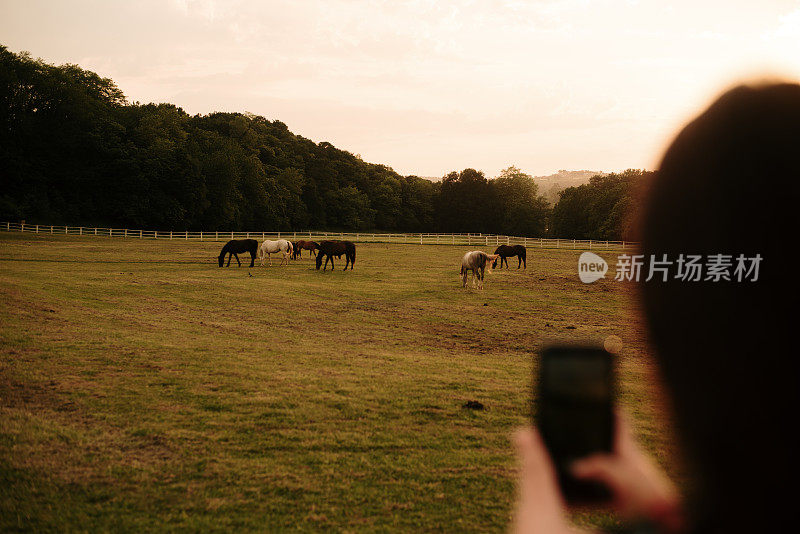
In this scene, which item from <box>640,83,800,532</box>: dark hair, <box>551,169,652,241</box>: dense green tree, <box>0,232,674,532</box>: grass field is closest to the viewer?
<box>640,83,800,532</box>: dark hair

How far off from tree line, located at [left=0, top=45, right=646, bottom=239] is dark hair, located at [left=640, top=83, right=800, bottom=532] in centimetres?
5055

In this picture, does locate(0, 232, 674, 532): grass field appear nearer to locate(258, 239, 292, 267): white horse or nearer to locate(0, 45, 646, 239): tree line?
locate(258, 239, 292, 267): white horse

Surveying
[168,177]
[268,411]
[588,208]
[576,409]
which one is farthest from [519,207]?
[576,409]

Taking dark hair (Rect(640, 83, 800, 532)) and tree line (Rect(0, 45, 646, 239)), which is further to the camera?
tree line (Rect(0, 45, 646, 239))

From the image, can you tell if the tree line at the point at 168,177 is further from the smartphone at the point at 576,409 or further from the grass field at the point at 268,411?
the smartphone at the point at 576,409

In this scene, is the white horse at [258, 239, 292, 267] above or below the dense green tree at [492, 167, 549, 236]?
below

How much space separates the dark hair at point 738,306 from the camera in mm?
710

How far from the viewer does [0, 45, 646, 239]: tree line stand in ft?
206

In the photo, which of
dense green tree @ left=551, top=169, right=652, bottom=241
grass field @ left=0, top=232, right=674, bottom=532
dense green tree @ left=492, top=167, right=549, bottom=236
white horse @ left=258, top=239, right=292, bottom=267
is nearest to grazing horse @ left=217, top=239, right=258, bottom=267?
white horse @ left=258, top=239, right=292, bottom=267

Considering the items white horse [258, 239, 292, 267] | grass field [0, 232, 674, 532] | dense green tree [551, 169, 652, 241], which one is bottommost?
grass field [0, 232, 674, 532]

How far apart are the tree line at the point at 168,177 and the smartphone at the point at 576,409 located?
5044 cm

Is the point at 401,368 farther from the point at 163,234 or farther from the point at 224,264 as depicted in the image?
A: the point at 163,234

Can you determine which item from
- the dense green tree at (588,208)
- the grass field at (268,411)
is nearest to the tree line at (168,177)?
the dense green tree at (588,208)

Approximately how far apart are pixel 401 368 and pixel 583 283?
16619 millimetres
